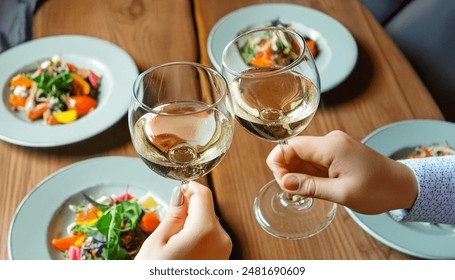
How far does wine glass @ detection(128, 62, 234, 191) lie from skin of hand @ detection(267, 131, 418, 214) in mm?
110

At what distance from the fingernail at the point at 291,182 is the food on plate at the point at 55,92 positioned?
0.39m

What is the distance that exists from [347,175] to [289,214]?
109mm

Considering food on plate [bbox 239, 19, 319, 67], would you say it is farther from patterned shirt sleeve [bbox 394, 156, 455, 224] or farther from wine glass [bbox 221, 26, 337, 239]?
patterned shirt sleeve [bbox 394, 156, 455, 224]

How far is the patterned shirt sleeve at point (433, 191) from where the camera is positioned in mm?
724

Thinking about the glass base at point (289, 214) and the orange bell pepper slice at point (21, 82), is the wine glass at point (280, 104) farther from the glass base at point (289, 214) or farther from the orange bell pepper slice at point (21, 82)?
the orange bell pepper slice at point (21, 82)

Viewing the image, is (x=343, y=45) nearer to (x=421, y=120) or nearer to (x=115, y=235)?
(x=421, y=120)

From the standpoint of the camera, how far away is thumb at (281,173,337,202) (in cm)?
67

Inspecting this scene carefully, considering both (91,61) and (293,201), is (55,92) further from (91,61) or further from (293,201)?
(293,201)

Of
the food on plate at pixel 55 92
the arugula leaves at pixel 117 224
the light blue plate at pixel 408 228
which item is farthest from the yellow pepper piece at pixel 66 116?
the light blue plate at pixel 408 228

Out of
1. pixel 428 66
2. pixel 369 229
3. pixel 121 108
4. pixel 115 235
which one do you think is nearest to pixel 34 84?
pixel 121 108

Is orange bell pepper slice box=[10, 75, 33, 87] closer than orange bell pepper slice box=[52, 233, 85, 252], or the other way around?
orange bell pepper slice box=[52, 233, 85, 252]

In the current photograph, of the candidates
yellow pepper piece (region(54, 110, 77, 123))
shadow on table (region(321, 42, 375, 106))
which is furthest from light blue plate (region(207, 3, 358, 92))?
yellow pepper piece (region(54, 110, 77, 123))

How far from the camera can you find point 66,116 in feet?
2.89

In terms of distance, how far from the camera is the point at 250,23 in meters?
1.08
